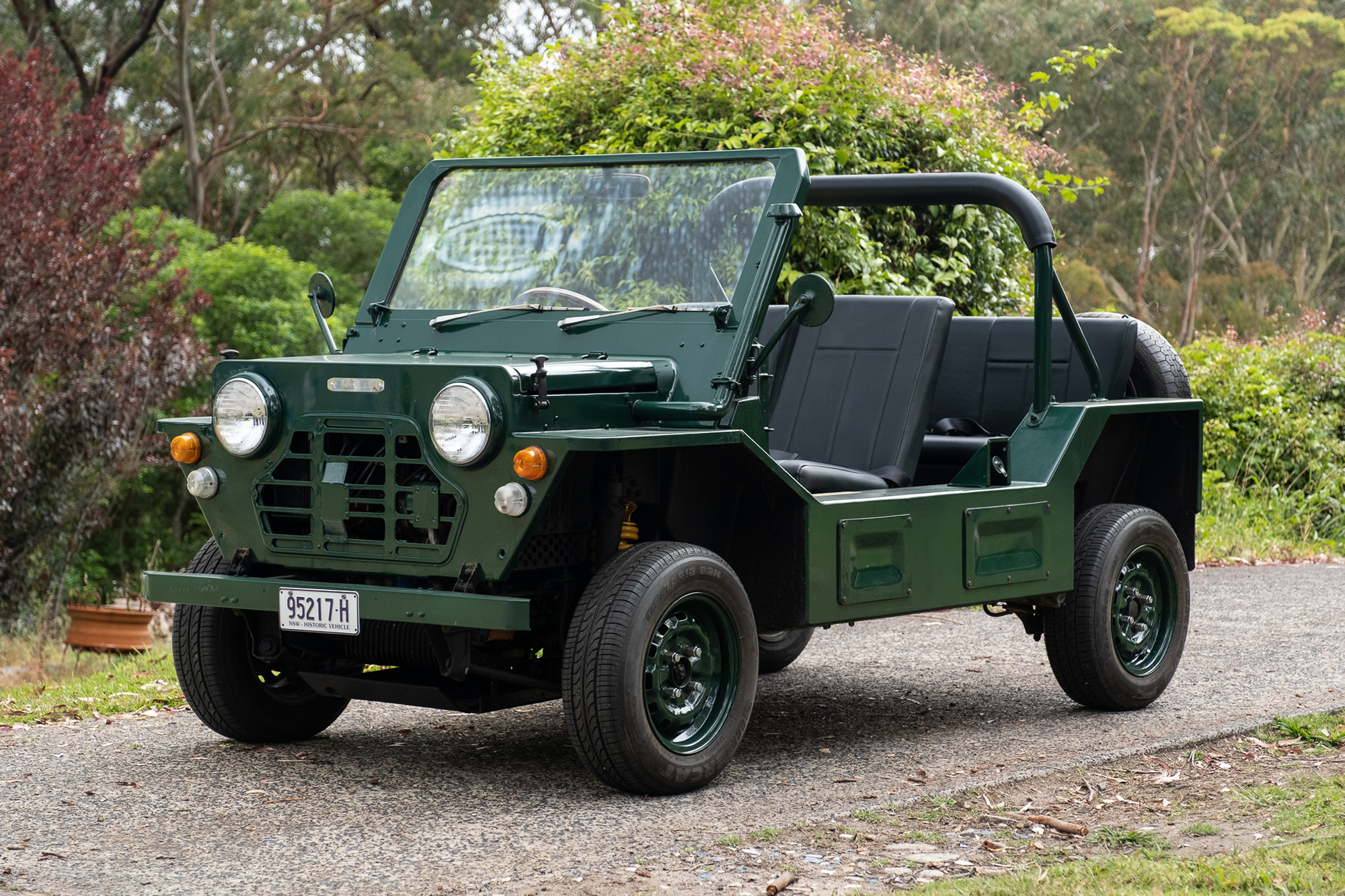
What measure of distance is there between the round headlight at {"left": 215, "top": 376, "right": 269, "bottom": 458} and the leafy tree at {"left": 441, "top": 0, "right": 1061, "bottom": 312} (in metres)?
4.71

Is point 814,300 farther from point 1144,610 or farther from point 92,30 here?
point 92,30

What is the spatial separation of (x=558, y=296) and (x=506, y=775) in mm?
1672

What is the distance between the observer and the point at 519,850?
4.42 metres

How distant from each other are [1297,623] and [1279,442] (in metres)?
4.45

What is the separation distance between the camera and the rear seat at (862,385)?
6.48 metres

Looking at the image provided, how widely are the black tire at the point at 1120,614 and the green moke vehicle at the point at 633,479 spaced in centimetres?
1

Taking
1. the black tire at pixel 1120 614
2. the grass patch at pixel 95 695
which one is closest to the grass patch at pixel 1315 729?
the black tire at pixel 1120 614

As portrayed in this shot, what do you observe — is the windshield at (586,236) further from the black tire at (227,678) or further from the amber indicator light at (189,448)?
the black tire at (227,678)

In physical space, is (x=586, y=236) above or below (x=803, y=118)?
below

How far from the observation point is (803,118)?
9.79m

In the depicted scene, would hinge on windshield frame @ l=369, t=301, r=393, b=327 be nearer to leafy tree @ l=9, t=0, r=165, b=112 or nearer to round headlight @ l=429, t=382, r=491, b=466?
round headlight @ l=429, t=382, r=491, b=466

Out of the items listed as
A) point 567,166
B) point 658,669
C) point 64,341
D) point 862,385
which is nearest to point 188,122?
point 64,341

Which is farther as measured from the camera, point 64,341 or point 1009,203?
point 64,341

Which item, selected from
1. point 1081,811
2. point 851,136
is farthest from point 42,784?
point 851,136
